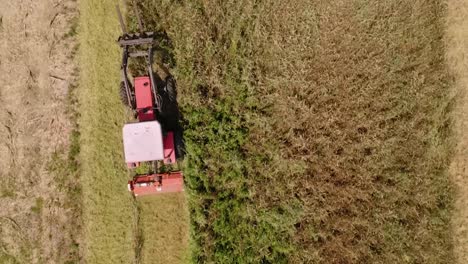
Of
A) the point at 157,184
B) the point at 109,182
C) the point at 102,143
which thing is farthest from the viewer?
the point at 102,143

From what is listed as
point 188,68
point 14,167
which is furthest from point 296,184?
point 14,167

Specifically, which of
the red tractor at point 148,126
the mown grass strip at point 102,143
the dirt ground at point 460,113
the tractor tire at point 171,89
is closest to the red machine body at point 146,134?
the red tractor at point 148,126

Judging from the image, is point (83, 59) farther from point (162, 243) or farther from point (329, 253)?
point (329, 253)

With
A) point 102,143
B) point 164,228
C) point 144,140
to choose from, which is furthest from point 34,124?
point 164,228

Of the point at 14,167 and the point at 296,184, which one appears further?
the point at 14,167

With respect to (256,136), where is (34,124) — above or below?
above

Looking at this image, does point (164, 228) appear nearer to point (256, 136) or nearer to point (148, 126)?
point (148, 126)
